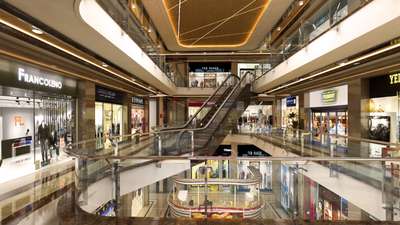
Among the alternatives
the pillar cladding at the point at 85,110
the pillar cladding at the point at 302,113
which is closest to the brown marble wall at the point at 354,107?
the pillar cladding at the point at 302,113

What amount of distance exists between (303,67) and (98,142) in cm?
647

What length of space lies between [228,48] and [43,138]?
14.1 m

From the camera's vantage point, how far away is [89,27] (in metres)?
5.07

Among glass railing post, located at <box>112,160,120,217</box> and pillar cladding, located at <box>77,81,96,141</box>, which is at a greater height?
pillar cladding, located at <box>77,81,96,141</box>

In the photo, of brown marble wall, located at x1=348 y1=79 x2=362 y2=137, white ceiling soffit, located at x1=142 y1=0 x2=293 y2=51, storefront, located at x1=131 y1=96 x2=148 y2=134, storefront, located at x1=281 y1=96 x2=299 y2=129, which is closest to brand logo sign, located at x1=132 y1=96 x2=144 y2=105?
storefront, located at x1=131 y1=96 x2=148 y2=134

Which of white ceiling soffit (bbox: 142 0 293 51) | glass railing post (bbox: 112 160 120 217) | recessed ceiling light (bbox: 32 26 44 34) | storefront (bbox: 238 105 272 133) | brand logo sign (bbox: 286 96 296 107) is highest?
white ceiling soffit (bbox: 142 0 293 51)

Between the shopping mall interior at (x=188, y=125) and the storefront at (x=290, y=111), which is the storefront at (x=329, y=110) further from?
the storefront at (x=290, y=111)

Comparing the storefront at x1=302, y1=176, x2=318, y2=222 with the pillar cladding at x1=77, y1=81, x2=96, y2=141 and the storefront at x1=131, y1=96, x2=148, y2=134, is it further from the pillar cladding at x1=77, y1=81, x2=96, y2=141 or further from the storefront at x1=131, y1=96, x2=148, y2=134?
the storefront at x1=131, y1=96, x2=148, y2=134

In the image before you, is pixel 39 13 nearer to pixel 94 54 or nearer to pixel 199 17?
pixel 94 54

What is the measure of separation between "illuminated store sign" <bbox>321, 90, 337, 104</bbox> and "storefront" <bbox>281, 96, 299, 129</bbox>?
4.08 m

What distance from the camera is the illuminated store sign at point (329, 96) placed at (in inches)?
547

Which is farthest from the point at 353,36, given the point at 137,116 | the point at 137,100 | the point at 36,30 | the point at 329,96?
the point at 137,116

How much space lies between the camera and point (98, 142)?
23.5 ft

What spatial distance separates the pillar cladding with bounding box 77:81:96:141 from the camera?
10680mm
